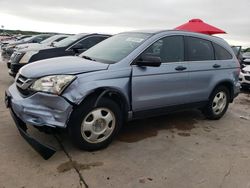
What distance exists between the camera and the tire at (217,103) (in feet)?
18.4

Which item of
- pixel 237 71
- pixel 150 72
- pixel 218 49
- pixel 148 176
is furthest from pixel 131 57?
pixel 237 71

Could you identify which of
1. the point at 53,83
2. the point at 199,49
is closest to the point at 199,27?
the point at 199,49

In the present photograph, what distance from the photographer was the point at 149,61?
416cm

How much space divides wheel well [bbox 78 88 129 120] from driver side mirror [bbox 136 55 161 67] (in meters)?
0.55

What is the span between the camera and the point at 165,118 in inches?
224

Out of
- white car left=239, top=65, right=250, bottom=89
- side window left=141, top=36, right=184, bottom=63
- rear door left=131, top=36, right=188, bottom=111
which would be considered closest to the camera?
rear door left=131, top=36, right=188, bottom=111

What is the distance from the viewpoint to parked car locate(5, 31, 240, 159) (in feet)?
11.9

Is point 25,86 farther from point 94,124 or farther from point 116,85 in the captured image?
point 116,85

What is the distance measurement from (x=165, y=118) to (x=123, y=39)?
5.77ft

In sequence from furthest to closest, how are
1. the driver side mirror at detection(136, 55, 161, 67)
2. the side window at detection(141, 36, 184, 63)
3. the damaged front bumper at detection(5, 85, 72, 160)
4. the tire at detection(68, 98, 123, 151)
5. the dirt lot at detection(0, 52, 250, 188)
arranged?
the side window at detection(141, 36, 184, 63) < the driver side mirror at detection(136, 55, 161, 67) < the tire at detection(68, 98, 123, 151) < the damaged front bumper at detection(5, 85, 72, 160) < the dirt lot at detection(0, 52, 250, 188)

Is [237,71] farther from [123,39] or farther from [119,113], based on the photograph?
[119,113]

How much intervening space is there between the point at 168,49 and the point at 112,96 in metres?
1.38

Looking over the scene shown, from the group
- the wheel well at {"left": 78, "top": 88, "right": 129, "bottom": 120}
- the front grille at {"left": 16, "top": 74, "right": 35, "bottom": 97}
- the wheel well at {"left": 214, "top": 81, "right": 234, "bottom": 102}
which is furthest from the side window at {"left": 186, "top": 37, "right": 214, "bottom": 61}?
the front grille at {"left": 16, "top": 74, "right": 35, "bottom": 97}

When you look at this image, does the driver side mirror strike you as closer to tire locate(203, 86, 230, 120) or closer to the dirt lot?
the dirt lot
